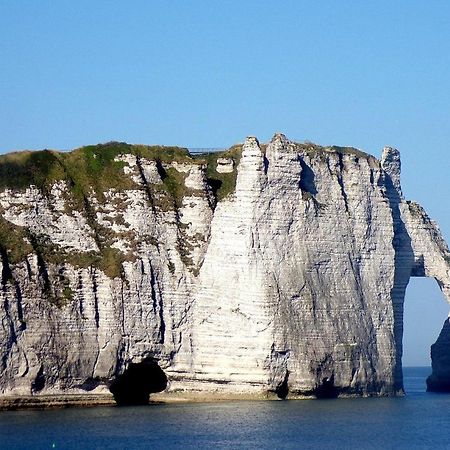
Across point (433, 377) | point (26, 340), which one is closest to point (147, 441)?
point (26, 340)

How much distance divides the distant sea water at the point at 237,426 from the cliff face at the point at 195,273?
79.1 inches

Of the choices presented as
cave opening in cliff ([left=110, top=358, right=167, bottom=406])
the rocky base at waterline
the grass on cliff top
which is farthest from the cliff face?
the rocky base at waterline

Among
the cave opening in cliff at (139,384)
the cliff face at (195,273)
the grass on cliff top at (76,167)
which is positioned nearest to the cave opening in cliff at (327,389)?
the cliff face at (195,273)

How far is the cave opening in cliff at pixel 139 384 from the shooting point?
69750 mm

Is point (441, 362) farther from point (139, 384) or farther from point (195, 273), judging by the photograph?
point (195, 273)

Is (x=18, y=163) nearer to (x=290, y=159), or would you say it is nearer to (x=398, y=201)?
(x=290, y=159)

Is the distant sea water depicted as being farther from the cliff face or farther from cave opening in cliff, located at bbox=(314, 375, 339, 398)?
the cliff face

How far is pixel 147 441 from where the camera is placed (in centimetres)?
5409

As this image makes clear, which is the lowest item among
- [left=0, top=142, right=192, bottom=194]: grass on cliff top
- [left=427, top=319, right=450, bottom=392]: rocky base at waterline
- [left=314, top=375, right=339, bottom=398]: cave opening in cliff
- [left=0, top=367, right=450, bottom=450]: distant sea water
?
[left=0, top=367, right=450, bottom=450]: distant sea water

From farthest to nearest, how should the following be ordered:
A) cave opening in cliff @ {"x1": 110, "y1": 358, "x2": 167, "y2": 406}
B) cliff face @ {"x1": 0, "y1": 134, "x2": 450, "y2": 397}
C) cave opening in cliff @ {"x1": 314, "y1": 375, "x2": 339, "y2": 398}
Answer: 1. cave opening in cliff @ {"x1": 110, "y1": 358, "x2": 167, "y2": 406}
2. cave opening in cliff @ {"x1": 314, "y1": 375, "x2": 339, "y2": 398}
3. cliff face @ {"x1": 0, "y1": 134, "x2": 450, "y2": 397}

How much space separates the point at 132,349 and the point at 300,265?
825 cm

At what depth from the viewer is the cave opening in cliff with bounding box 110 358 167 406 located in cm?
6975

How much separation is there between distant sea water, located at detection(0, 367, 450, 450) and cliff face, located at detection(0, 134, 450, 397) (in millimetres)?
2008

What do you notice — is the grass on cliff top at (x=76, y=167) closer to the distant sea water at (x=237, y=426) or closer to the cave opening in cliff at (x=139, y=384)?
the cave opening in cliff at (x=139, y=384)
